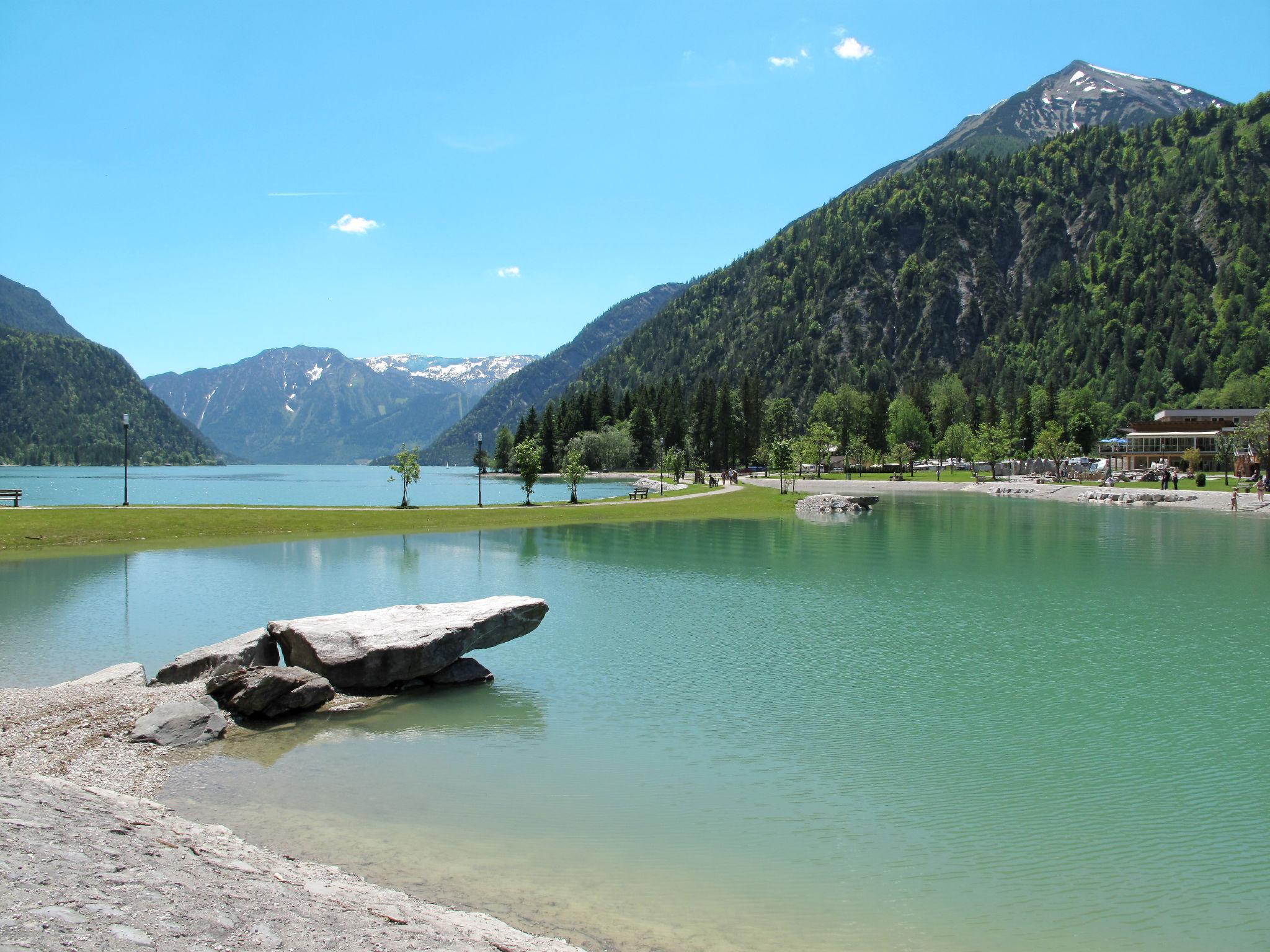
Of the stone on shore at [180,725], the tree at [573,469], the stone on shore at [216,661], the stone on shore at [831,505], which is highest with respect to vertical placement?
the tree at [573,469]

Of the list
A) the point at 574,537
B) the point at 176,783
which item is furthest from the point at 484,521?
the point at 176,783

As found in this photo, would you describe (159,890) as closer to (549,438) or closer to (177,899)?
(177,899)

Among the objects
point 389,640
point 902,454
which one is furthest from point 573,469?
point 902,454

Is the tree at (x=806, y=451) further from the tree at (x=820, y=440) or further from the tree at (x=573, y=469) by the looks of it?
the tree at (x=573, y=469)

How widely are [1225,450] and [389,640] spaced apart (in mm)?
145390

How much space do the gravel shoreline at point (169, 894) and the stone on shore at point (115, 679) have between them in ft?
18.0

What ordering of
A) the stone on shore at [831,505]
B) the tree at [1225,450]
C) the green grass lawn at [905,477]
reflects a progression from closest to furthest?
the stone on shore at [831,505] → the tree at [1225,450] → the green grass lawn at [905,477]

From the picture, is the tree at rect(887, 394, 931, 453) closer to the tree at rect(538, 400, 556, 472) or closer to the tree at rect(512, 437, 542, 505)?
the tree at rect(538, 400, 556, 472)

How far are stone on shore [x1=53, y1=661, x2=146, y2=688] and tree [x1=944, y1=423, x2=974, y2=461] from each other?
163181 millimetres

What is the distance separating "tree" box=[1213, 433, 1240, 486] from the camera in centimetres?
12325

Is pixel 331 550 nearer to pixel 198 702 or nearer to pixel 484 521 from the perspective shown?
pixel 484 521

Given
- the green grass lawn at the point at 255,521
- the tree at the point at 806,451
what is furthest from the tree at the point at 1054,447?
the green grass lawn at the point at 255,521

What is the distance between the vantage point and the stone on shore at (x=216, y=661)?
54.6 feet

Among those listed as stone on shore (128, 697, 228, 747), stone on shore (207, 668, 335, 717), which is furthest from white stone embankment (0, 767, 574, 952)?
stone on shore (207, 668, 335, 717)
